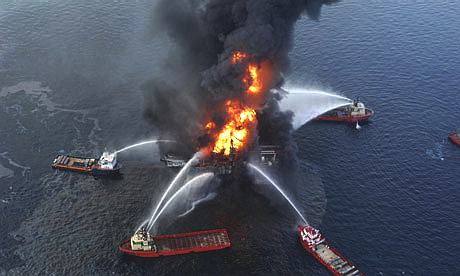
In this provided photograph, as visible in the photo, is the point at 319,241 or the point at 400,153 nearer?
the point at 319,241

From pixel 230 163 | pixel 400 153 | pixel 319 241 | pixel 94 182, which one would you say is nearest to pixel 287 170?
pixel 230 163

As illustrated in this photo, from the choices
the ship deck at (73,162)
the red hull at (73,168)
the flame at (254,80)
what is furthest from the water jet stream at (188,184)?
the ship deck at (73,162)

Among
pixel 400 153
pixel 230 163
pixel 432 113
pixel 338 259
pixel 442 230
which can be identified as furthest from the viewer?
pixel 432 113

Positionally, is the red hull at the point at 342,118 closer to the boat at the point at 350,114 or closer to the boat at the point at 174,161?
the boat at the point at 350,114

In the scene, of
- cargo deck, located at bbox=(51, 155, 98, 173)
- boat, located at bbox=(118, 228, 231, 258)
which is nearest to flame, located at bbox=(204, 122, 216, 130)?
boat, located at bbox=(118, 228, 231, 258)

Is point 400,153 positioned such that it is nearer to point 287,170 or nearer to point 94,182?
point 287,170

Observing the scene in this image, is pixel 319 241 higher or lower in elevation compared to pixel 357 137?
lower

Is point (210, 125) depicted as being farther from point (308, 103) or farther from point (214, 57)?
point (308, 103)
